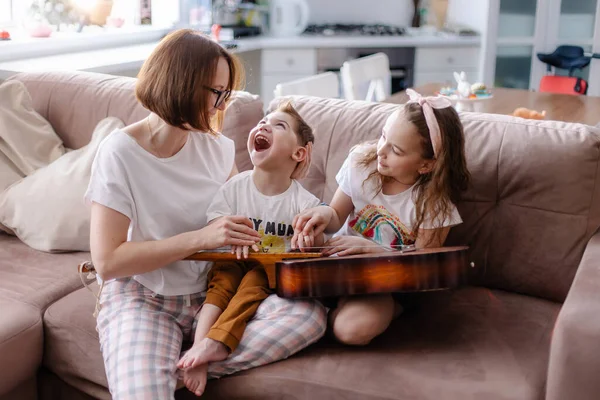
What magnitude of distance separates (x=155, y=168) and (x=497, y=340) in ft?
2.81

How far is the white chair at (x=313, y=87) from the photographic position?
2.66 meters

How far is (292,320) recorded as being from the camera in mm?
1545

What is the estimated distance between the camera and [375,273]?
59.4 inches

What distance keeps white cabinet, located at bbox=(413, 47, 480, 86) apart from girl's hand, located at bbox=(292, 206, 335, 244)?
3279 mm

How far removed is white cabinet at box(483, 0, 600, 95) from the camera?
190 inches

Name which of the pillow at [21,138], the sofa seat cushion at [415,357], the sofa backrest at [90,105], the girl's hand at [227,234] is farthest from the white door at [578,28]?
the girl's hand at [227,234]

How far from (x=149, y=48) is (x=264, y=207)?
7.73ft

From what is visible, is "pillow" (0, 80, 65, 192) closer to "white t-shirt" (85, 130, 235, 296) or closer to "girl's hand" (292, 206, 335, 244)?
"white t-shirt" (85, 130, 235, 296)

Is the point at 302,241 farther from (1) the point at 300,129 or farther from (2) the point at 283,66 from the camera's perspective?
(2) the point at 283,66

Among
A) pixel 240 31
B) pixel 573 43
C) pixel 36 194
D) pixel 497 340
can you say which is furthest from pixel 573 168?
pixel 573 43

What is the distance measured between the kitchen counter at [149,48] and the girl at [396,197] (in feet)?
5.37

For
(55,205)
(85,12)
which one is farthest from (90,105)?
(85,12)

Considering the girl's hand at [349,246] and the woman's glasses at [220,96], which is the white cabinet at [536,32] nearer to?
the girl's hand at [349,246]

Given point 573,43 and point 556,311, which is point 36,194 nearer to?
point 556,311
